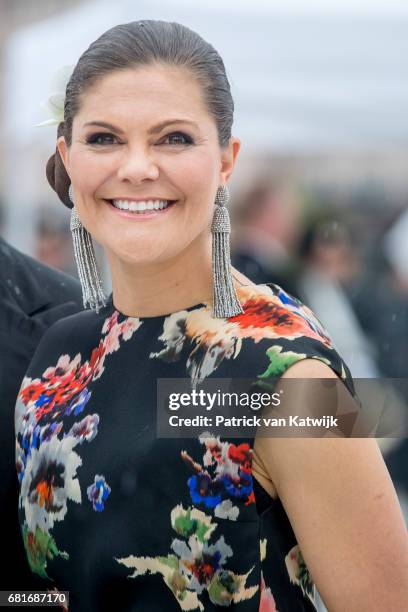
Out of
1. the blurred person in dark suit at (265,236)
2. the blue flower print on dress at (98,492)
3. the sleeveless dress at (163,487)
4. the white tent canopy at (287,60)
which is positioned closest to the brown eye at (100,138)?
the sleeveless dress at (163,487)

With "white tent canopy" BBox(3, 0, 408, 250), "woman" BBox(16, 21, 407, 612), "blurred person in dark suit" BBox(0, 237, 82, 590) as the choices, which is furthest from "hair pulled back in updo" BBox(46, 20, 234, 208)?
"white tent canopy" BBox(3, 0, 408, 250)

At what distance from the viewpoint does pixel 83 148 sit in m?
1.93

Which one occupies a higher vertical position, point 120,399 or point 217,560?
point 120,399

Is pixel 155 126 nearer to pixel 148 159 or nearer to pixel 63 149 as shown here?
pixel 148 159

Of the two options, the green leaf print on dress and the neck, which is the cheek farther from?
the green leaf print on dress

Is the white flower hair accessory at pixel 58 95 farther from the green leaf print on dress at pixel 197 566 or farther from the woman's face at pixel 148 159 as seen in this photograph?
the green leaf print on dress at pixel 197 566

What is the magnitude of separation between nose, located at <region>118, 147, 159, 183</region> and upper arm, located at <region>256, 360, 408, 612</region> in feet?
1.78

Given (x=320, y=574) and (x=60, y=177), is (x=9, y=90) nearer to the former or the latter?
(x=60, y=177)

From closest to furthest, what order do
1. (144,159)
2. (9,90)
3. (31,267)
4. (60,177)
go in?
(144,159) < (60,177) < (31,267) < (9,90)

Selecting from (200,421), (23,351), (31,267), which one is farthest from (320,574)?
(31,267)

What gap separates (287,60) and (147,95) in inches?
156

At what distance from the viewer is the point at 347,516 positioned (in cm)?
170

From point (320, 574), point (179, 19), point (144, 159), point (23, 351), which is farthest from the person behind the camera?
point (179, 19)

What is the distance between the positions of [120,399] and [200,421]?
22cm
